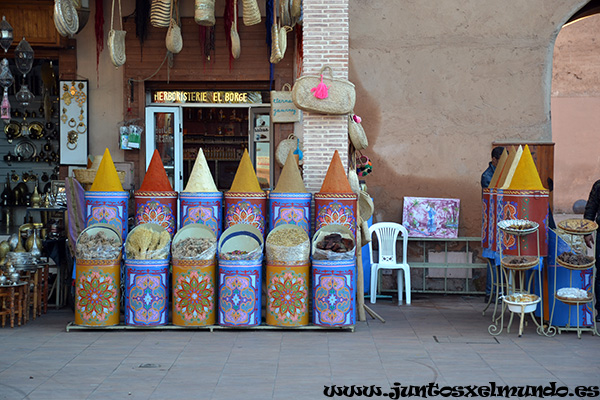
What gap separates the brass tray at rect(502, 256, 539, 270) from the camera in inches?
281

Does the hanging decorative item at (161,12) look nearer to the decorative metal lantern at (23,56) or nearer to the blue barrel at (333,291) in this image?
the decorative metal lantern at (23,56)

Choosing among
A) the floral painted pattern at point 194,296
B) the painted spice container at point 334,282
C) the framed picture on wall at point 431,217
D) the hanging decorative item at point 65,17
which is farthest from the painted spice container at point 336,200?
the hanging decorative item at point 65,17

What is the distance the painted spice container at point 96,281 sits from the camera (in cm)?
726

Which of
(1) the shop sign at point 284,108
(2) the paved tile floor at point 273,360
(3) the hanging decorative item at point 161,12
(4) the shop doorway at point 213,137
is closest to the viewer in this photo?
(2) the paved tile floor at point 273,360

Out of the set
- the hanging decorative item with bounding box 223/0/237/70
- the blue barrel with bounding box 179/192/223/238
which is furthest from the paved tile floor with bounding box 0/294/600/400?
the hanging decorative item with bounding box 223/0/237/70

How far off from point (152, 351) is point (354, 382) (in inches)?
76.6

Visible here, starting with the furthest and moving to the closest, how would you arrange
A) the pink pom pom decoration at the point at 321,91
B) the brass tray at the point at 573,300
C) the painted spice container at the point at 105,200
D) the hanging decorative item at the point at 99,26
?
the hanging decorative item at the point at 99,26
the pink pom pom decoration at the point at 321,91
the painted spice container at the point at 105,200
the brass tray at the point at 573,300

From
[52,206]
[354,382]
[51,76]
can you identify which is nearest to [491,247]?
[354,382]

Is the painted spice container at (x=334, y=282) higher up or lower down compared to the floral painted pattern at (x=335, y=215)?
lower down

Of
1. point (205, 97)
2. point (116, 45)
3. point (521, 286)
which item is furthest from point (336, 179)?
point (205, 97)

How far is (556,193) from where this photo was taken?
1834 cm

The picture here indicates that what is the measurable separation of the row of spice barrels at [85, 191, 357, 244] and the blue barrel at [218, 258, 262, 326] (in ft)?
1.87

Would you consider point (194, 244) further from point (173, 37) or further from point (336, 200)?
point (173, 37)

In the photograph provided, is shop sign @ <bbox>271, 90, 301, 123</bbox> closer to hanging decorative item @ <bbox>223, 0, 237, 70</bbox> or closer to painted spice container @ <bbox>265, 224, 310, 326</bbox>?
hanging decorative item @ <bbox>223, 0, 237, 70</bbox>
